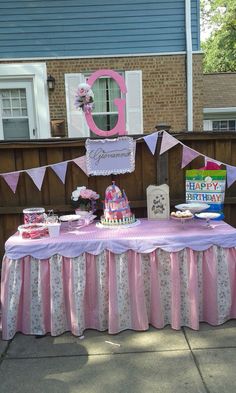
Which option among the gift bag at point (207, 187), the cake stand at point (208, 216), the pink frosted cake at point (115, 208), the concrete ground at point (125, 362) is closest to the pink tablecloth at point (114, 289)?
the concrete ground at point (125, 362)

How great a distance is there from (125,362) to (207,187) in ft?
5.90

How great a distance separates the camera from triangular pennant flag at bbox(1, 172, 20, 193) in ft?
12.8

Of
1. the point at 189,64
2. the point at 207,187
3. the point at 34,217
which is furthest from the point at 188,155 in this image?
the point at 189,64

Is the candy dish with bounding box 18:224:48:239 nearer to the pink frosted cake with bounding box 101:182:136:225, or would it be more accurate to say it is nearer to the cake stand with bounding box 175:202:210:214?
the pink frosted cake with bounding box 101:182:136:225

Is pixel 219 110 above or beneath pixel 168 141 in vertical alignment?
above

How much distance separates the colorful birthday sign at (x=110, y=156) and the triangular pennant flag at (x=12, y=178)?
28.6 inches

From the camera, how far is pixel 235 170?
13.0 feet

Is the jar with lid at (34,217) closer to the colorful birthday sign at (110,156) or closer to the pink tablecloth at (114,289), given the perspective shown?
the pink tablecloth at (114,289)

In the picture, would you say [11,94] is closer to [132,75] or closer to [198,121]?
[132,75]

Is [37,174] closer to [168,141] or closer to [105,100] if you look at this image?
[168,141]

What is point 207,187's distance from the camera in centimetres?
377

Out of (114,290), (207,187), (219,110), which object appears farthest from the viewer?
(219,110)

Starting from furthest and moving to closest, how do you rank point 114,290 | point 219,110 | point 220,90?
1. point 220,90
2. point 219,110
3. point 114,290

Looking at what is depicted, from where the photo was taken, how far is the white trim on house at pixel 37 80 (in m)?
7.84
